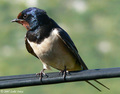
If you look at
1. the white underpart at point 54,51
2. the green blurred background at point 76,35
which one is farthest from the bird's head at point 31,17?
the green blurred background at point 76,35

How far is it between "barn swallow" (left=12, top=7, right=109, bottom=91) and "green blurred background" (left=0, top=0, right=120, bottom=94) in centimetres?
381

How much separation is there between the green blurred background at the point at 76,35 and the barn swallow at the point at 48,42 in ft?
12.5

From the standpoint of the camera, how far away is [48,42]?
4078 mm

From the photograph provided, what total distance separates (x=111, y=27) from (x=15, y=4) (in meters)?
2.90

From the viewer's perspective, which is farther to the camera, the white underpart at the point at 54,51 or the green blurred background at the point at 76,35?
the green blurred background at the point at 76,35

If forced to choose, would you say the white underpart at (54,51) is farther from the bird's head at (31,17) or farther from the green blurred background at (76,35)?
the green blurred background at (76,35)

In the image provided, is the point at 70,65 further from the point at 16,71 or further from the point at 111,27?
the point at 111,27

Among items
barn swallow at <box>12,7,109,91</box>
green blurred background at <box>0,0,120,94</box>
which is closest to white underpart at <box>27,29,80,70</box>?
barn swallow at <box>12,7,109,91</box>

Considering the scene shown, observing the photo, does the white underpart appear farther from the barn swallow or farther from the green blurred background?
the green blurred background

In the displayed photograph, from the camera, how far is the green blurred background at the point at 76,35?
880cm

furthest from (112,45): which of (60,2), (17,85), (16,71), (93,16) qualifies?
(17,85)

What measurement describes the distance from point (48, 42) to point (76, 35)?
6.29 metres

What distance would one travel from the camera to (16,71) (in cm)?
920

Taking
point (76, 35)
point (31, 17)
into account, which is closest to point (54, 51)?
point (31, 17)
